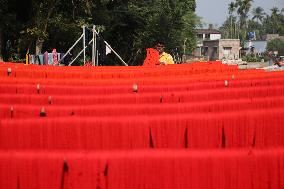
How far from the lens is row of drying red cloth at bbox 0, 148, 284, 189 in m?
2.44

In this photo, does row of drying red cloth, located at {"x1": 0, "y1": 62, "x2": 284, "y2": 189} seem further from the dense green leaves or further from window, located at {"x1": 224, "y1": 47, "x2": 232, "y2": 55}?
window, located at {"x1": 224, "y1": 47, "x2": 232, "y2": 55}

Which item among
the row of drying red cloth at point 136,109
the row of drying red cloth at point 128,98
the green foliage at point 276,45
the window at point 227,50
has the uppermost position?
the green foliage at point 276,45

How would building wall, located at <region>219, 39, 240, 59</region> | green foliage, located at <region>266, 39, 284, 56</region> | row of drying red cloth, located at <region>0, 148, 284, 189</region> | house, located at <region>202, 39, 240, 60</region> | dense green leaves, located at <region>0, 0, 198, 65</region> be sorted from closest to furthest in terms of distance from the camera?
row of drying red cloth, located at <region>0, 148, 284, 189</region> < dense green leaves, located at <region>0, 0, 198, 65</region> < building wall, located at <region>219, 39, 240, 59</region> < house, located at <region>202, 39, 240, 60</region> < green foliage, located at <region>266, 39, 284, 56</region>

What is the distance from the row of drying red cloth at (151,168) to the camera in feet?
8.02

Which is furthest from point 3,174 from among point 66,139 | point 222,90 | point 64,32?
point 64,32

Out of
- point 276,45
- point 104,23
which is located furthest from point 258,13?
point 104,23

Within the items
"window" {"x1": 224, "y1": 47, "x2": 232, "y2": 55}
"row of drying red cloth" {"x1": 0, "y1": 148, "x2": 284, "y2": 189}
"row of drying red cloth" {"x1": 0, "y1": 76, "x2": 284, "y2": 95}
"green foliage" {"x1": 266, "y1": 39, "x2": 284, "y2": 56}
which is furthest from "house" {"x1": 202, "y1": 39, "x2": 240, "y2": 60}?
"row of drying red cloth" {"x1": 0, "y1": 148, "x2": 284, "y2": 189}

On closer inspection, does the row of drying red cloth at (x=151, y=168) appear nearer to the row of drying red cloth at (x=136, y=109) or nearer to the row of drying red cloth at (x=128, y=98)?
the row of drying red cloth at (x=136, y=109)

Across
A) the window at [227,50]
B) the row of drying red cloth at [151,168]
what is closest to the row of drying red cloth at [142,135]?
the row of drying red cloth at [151,168]

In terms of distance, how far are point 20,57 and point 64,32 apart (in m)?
2.94

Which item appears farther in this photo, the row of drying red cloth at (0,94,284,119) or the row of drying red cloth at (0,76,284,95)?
the row of drying red cloth at (0,76,284,95)

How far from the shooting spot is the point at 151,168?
2.49 m

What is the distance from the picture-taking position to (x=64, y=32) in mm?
22703

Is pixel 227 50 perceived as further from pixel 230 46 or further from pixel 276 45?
pixel 276 45
